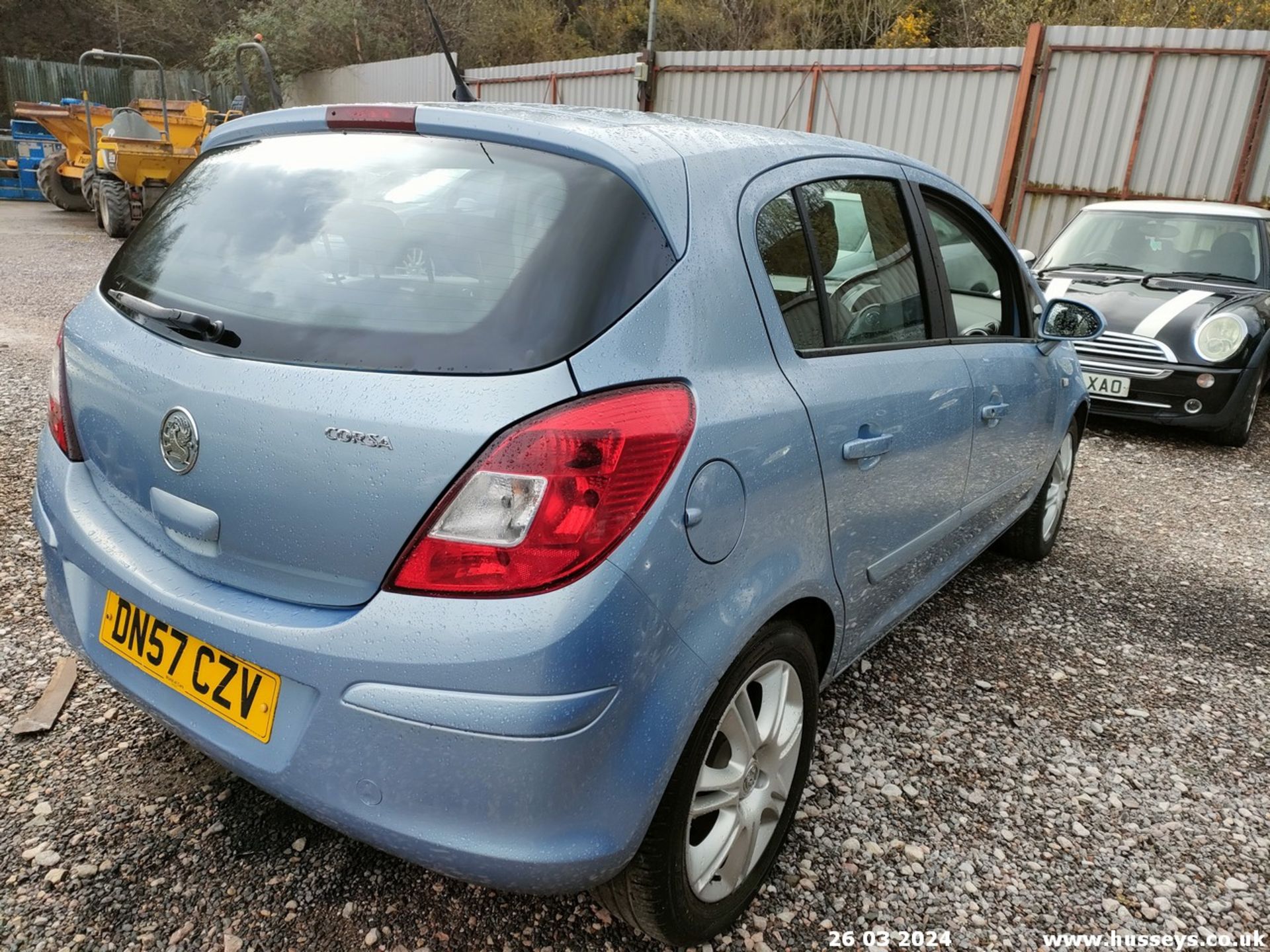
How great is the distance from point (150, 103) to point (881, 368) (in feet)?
53.4

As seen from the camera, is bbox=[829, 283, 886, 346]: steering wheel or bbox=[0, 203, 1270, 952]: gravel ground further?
bbox=[829, 283, 886, 346]: steering wheel

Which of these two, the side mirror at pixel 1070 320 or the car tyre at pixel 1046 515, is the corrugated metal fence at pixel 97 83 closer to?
the car tyre at pixel 1046 515

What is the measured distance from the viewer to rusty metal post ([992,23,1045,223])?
9969 millimetres

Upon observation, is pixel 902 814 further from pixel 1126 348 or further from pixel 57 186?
pixel 57 186

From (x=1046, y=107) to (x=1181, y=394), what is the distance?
216 inches

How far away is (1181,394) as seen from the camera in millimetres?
5988

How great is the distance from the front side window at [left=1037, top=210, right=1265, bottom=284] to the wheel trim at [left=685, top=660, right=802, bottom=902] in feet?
20.2

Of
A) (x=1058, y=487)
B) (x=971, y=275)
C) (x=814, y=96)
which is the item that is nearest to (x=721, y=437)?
(x=971, y=275)

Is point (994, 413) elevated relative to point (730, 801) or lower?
elevated

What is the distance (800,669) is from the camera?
76.6 inches

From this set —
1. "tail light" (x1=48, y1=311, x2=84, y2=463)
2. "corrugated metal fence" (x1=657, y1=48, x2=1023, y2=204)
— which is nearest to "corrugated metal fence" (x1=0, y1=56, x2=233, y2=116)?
"corrugated metal fence" (x1=657, y1=48, x2=1023, y2=204)

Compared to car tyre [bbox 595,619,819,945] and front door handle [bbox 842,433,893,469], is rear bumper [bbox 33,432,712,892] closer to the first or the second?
car tyre [bbox 595,619,819,945]

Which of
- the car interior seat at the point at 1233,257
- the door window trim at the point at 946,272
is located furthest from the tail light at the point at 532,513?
the car interior seat at the point at 1233,257

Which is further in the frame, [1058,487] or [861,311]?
[1058,487]
